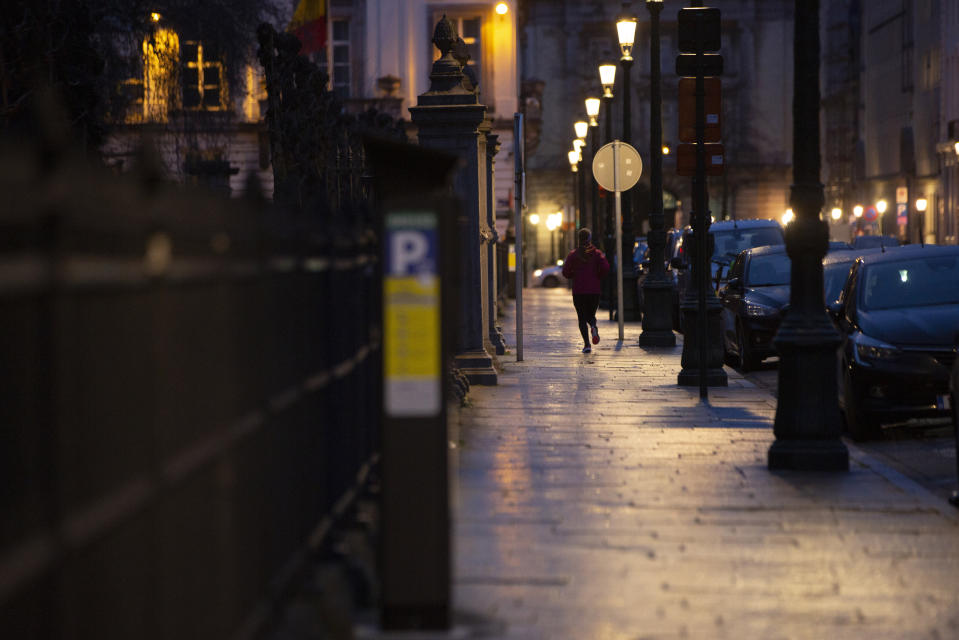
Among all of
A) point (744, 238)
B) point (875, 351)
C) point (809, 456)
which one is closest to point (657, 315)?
point (744, 238)

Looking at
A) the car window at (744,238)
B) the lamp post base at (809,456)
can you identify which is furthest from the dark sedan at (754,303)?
the lamp post base at (809,456)

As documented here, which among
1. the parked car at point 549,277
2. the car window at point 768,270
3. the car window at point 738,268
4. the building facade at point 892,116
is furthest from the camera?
the building facade at point 892,116

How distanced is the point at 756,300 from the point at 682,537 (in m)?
13.6

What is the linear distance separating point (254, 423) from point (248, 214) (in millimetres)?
606

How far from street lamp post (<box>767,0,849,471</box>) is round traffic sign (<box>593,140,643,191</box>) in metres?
13.1

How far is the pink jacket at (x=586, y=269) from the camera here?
80.7 ft

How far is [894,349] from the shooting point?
531 inches

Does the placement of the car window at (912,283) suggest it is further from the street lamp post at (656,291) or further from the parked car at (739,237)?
the parked car at (739,237)

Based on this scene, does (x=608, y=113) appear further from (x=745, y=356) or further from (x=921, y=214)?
(x=921, y=214)

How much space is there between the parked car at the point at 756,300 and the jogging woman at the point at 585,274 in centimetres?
199

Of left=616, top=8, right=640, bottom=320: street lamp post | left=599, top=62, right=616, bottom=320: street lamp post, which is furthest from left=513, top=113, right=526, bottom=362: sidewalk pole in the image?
left=599, top=62, right=616, bottom=320: street lamp post

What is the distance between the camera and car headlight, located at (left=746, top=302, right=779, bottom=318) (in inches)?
829

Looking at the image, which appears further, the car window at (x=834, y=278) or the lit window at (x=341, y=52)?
the lit window at (x=341, y=52)

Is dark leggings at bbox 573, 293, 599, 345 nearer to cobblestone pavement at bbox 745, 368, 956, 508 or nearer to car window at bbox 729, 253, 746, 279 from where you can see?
car window at bbox 729, 253, 746, 279
